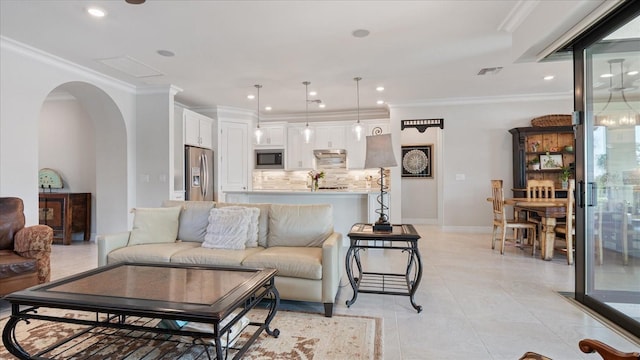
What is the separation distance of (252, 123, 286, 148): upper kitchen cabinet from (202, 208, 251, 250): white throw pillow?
4415 millimetres

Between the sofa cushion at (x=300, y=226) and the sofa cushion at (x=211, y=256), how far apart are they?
1.03 feet

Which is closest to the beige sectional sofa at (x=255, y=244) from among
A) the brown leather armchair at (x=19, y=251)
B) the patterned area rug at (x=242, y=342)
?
the patterned area rug at (x=242, y=342)

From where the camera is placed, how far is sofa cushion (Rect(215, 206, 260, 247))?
3059 millimetres

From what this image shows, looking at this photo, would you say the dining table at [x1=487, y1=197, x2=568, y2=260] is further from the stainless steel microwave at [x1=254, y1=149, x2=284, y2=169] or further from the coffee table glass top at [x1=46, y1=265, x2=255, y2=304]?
the stainless steel microwave at [x1=254, y1=149, x2=284, y2=169]

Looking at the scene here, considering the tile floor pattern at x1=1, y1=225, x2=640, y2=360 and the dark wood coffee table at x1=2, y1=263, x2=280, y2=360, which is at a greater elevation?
the dark wood coffee table at x1=2, y1=263, x2=280, y2=360

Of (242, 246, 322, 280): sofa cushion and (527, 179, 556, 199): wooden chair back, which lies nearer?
(242, 246, 322, 280): sofa cushion

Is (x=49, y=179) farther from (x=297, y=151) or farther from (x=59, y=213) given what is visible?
(x=297, y=151)

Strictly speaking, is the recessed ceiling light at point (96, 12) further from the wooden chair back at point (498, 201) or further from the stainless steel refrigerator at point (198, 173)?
the wooden chair back at point (498, 201)

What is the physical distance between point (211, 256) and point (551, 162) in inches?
243

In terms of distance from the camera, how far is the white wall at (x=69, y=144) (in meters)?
5.86

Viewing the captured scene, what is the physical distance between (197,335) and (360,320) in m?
1.33

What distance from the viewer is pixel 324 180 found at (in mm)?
7605

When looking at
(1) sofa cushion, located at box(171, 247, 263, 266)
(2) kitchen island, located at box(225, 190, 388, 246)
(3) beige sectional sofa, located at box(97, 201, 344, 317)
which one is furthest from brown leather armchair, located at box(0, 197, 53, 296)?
(2) kitchen island, located at box(225, 190, 388, 246)

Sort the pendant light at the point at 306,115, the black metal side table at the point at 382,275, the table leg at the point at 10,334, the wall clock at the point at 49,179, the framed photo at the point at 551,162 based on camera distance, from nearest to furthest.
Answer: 1. the table leg at the point at 10,334
2. the black metal side table at the point at 382,275
3. the pendant light at the point at 306,115
4. the wall clock at the point at 49,179
5. the framed photo at the point at 551,162
